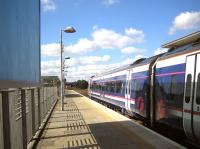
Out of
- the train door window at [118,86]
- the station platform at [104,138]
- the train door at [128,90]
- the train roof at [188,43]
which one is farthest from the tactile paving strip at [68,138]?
the train door window at [118,86]

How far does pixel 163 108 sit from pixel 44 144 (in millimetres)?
4271

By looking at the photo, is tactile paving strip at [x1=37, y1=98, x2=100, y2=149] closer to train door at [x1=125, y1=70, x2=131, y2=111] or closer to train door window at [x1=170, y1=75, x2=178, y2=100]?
train door window at [x1=170, y1=75, x2=178, y2=100]

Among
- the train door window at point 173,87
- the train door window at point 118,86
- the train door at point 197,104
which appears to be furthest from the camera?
the train door window at point 118,86

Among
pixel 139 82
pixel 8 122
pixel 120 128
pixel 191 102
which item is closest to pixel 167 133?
pixel 120 128

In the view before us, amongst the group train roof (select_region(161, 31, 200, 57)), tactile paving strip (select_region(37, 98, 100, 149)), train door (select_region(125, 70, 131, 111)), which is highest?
train roof (select_region(161, 31, 200, 57))

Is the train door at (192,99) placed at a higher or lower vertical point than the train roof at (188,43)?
lower

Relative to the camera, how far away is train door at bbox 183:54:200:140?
8.72 meters

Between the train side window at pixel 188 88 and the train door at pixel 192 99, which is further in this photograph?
the train side window at pixel 188 88

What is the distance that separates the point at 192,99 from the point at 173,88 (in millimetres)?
1799

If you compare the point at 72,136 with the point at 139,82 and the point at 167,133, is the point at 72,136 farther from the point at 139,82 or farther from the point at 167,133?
the point at 139,82

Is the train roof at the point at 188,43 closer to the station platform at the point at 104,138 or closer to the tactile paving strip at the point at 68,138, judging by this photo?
the station platform at the point at 104,138

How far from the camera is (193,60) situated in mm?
9180

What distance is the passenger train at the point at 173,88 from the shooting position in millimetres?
9016

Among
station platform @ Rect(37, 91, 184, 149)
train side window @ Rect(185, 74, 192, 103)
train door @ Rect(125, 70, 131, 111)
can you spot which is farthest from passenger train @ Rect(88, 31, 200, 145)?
train door @ Rect(125, 70, 131, 111)
